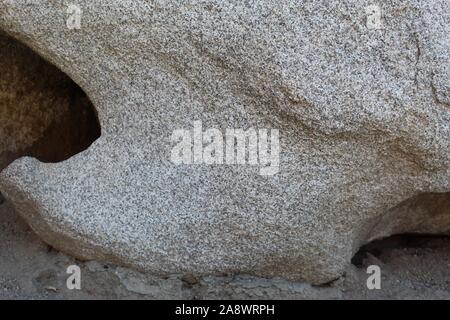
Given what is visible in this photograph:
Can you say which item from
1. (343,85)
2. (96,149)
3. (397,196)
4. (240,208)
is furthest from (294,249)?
(96,149)

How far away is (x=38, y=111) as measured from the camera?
1.77m

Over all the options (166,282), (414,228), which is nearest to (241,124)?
(166,282)

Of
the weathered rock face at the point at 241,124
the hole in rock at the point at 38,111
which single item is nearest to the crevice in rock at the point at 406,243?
the weathered rock face at the point at 241,124

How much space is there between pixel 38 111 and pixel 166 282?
2.14ft

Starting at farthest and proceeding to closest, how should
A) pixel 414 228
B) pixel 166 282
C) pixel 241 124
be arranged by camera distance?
pixel 414 228, pixel 166 282, pixel 241 124

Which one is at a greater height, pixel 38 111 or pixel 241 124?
pixel 38 111

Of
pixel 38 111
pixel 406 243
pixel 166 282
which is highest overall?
pixel 38 111

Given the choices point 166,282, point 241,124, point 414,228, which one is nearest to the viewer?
point 241,124

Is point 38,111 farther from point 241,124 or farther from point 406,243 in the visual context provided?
point 406,243

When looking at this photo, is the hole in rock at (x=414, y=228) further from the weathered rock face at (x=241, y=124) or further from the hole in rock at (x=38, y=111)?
the hole in rock at (x=38, y=111)

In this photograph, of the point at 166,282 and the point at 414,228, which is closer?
the point at 166,282

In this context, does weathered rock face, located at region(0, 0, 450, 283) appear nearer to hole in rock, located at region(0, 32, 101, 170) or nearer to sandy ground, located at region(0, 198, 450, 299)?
sandy ground, located at region(0, 198, 450, 299)

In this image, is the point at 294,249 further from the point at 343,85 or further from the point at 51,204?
the point at 51,204

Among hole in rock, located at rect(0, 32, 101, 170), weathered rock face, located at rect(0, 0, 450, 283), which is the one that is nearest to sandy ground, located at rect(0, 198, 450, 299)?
weathered rock face, located at rect(0, 0, 450, 283)
